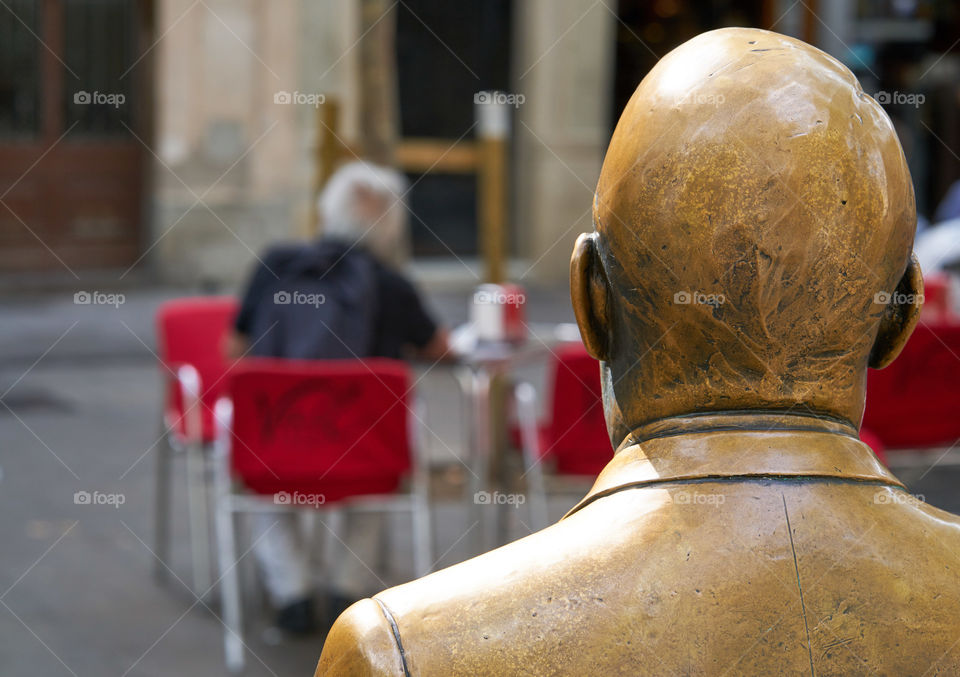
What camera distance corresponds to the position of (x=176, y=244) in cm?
1195

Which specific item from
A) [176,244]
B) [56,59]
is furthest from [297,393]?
[56,59]

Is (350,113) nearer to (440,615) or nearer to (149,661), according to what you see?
(149,661)

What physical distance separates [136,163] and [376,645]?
39.7ft

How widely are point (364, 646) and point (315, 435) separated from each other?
111 inches

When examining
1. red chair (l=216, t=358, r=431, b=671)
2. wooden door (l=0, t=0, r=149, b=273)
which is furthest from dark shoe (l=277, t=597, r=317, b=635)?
wooden door (l=0, t=0, r=149, b=273)

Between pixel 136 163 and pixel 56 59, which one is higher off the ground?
pixel 56 59

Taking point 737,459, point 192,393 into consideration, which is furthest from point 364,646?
point 192,393

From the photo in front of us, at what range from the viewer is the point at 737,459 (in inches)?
41.8

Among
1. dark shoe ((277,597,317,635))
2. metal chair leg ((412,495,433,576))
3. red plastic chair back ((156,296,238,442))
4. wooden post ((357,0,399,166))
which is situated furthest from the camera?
wooden post ((357,0,399,166))

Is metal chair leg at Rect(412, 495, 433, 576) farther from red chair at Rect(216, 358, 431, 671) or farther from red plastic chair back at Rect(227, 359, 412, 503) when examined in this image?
red plastic chair back at Rect(227, 359, 412, 503)

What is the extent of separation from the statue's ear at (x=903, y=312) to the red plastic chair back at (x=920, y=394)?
330 centimetres

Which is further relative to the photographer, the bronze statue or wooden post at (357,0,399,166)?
wooden post at (357,0,399,166)

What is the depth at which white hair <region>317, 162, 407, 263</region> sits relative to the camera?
4605 millimetres

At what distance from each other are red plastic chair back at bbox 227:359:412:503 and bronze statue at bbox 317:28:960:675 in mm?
2666
